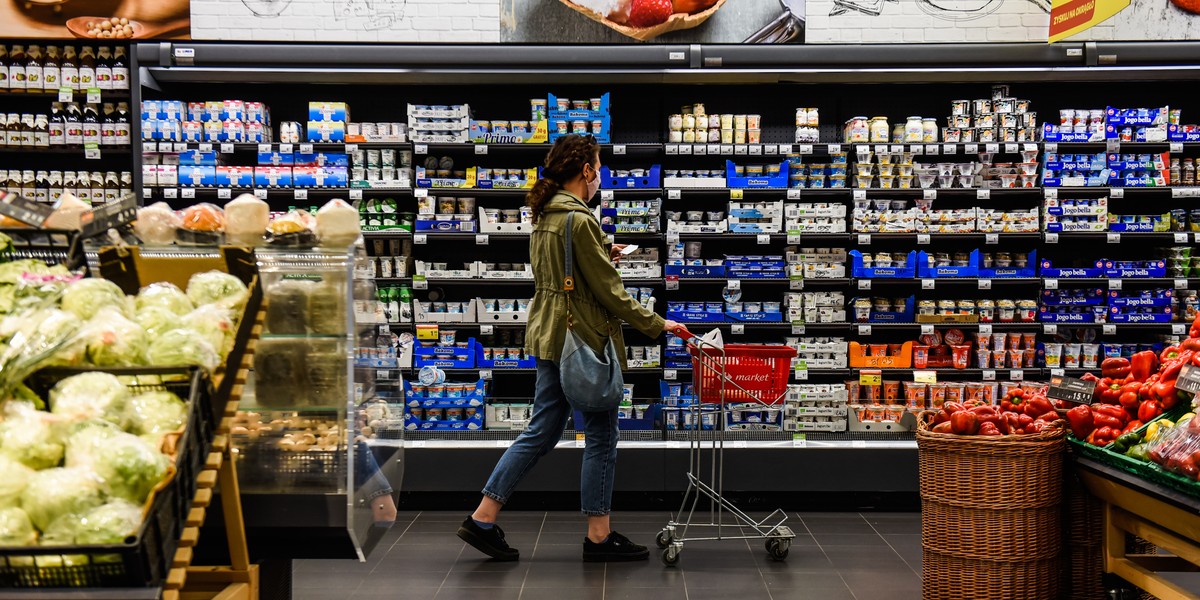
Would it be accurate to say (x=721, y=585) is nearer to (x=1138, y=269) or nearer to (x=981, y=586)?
(x=981, y=586)

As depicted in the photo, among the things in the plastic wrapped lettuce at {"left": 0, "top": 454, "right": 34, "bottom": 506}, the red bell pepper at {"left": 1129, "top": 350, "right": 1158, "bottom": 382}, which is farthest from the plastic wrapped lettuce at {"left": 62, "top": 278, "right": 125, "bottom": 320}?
the red bell pepper at {"left": 1129, "top": 350, "right": 1158, "bottom": 382}

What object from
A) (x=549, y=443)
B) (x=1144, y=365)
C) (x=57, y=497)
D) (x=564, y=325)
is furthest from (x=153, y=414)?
(x=1144, y=365)

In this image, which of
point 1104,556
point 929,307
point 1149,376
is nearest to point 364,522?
point 1104,556

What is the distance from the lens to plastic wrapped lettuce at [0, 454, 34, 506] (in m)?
1.45

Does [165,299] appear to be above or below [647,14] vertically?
below

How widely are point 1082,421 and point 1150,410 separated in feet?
0.68

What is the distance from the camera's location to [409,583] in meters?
3.57

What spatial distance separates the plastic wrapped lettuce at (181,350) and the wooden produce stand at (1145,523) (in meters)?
2.49

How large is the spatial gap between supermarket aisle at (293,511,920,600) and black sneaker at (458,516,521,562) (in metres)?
0.05

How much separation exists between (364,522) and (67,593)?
3.09 feet

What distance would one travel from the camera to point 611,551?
3.86 meters

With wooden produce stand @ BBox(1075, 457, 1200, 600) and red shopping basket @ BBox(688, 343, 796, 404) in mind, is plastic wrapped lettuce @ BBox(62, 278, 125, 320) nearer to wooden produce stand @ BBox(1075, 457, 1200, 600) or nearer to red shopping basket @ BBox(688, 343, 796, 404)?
red shopping basket @ BBox(688, 343, 796, 404)

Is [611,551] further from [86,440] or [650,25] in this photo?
[650,25]

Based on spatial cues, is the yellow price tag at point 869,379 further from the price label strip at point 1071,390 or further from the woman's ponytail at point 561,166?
the woman's ponytail at point 561,166
